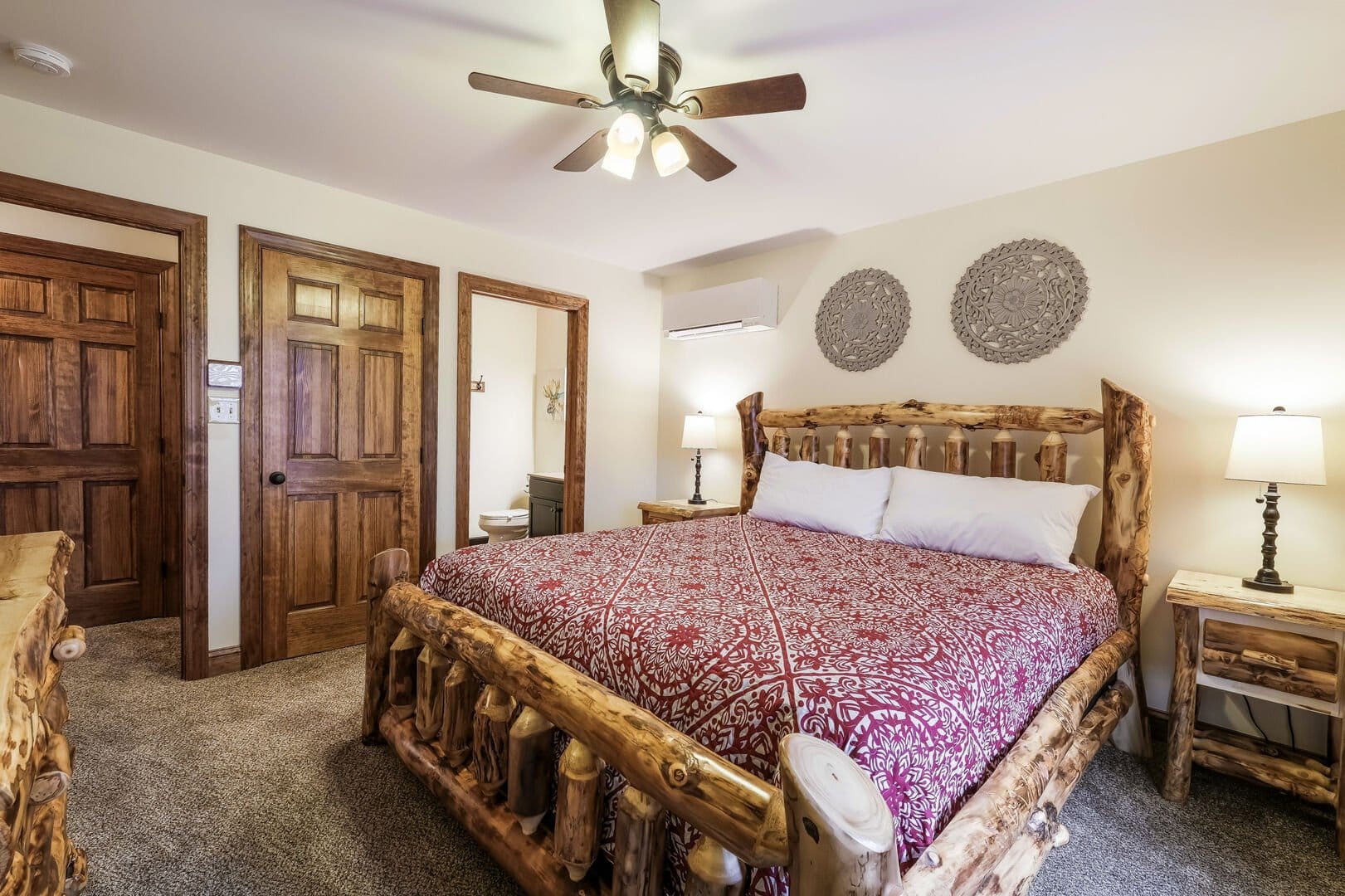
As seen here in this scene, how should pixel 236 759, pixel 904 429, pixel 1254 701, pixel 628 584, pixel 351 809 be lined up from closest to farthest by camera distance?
pixel 628 584 < pixel 351 809 < pixel 236 759 < pixel 1254 701 < pixel 904 429

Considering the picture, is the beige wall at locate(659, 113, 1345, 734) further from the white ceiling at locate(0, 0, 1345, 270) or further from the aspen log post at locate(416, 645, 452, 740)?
the aspen log post at locate(416, 645, 452, 740)

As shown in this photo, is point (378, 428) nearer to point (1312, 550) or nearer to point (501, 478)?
point (501, 478)

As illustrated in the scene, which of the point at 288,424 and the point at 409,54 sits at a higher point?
the point at 409,54

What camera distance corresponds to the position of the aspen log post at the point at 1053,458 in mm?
2539

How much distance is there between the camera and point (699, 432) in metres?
3.89

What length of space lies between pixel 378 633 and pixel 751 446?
7.60 feet

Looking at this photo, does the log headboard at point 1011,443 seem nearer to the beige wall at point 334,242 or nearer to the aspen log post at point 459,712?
the beige wall at point 334,242

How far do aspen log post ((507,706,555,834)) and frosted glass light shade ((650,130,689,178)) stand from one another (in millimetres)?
1637

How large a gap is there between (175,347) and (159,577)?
4.50 feet

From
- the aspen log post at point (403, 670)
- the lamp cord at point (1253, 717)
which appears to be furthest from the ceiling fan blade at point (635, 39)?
the lamp cord at point (1253, 717)

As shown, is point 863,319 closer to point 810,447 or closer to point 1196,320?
point 810,447

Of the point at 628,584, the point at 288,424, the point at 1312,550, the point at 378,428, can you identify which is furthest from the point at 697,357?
the point at 1312,550

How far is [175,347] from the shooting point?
3.43 m

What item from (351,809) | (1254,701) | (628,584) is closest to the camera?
(628,584)
